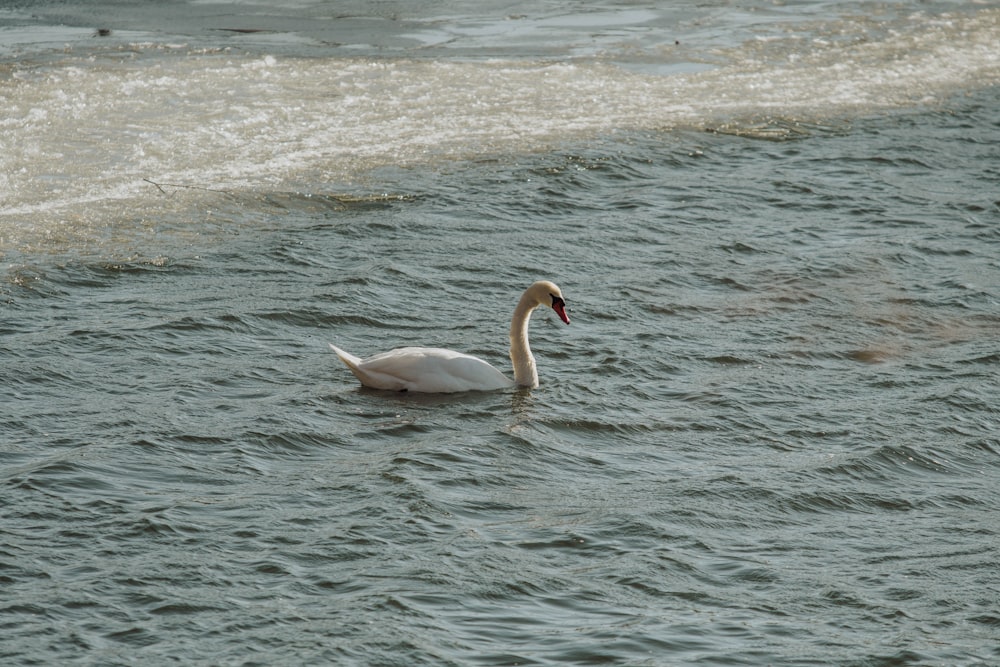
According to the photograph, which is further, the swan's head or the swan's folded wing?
the swan's head

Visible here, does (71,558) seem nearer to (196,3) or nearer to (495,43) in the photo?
(495,43)

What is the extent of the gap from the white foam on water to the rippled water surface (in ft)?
0.23

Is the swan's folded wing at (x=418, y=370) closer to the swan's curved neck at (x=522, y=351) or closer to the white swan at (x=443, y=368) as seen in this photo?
the white swan at (x=443, y=368)

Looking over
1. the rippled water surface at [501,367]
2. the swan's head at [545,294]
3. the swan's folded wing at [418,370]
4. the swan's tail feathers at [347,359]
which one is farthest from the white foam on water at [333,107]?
the swan's head at [545,294]

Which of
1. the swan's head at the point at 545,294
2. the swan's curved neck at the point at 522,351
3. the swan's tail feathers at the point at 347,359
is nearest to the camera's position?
the swan's tail feathers at the point at 347,359

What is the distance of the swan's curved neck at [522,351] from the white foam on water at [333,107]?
152 inches

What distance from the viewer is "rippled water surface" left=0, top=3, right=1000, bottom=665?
21.4 feet

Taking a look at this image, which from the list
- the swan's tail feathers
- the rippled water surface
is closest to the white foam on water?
the rippled water surface

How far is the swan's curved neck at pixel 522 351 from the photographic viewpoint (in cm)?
954

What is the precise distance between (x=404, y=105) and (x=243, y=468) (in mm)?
8729

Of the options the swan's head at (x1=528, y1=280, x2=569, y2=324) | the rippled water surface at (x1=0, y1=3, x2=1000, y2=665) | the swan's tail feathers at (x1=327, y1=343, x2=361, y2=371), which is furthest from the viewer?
the swan's head at (x1=528, y1=280, x2=569, y2=324)

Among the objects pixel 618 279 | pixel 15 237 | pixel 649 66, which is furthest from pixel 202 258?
pixel 649 66

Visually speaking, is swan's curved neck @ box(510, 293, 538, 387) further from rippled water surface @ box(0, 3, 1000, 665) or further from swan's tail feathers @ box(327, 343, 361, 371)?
swan's tail feathers @ box(327, 343, 361, 371)

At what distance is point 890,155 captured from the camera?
15438 millimetres
